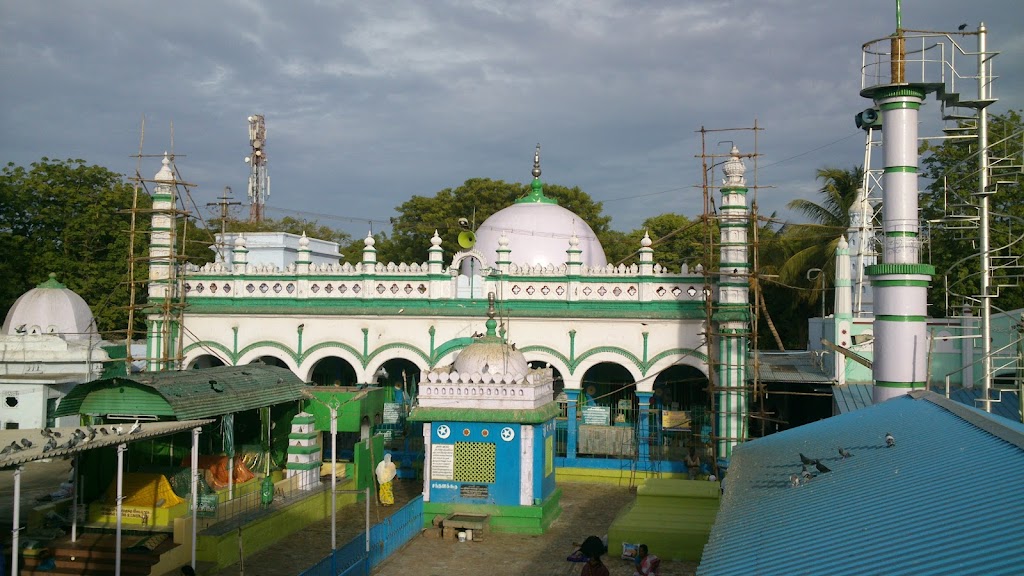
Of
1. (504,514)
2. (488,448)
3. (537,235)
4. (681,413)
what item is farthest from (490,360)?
(537,235)

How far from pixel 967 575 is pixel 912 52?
13.0m

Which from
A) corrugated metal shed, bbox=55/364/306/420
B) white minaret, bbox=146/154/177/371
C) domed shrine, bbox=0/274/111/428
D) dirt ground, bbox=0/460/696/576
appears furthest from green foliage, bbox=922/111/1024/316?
domed shrine, bbox=0/274/111/428

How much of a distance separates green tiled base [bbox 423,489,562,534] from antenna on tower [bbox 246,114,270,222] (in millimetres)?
41456

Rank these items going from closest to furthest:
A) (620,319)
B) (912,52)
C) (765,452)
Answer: (765,452)
(912,52)
(620,319)

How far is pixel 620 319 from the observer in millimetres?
21234

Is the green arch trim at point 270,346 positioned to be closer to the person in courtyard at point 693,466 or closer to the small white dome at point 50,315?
the small white dome at point 50,315

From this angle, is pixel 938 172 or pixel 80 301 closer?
pixel 80 301

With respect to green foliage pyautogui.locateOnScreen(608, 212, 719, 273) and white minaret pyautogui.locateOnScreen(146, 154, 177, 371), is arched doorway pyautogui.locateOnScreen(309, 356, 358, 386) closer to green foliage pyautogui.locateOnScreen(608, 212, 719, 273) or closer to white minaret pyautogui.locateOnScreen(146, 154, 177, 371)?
white minaret pyautogui.locateOnScreen(146, 154, 177, 371)

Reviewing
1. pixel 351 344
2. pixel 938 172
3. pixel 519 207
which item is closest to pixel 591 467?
pixel 351 344

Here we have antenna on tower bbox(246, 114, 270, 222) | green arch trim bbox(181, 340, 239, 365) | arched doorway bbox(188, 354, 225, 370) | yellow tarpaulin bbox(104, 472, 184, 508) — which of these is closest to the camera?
yellow tarpaulin bbox(104, 472, 184, 508)

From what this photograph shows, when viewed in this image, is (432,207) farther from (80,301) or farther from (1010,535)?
(1010,535)

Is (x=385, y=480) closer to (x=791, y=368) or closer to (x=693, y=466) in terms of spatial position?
(x=693, y=466)

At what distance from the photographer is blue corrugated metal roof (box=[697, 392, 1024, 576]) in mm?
5680

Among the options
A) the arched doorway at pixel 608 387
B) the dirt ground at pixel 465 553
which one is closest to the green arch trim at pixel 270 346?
the dirt ground at pixel 465 553
